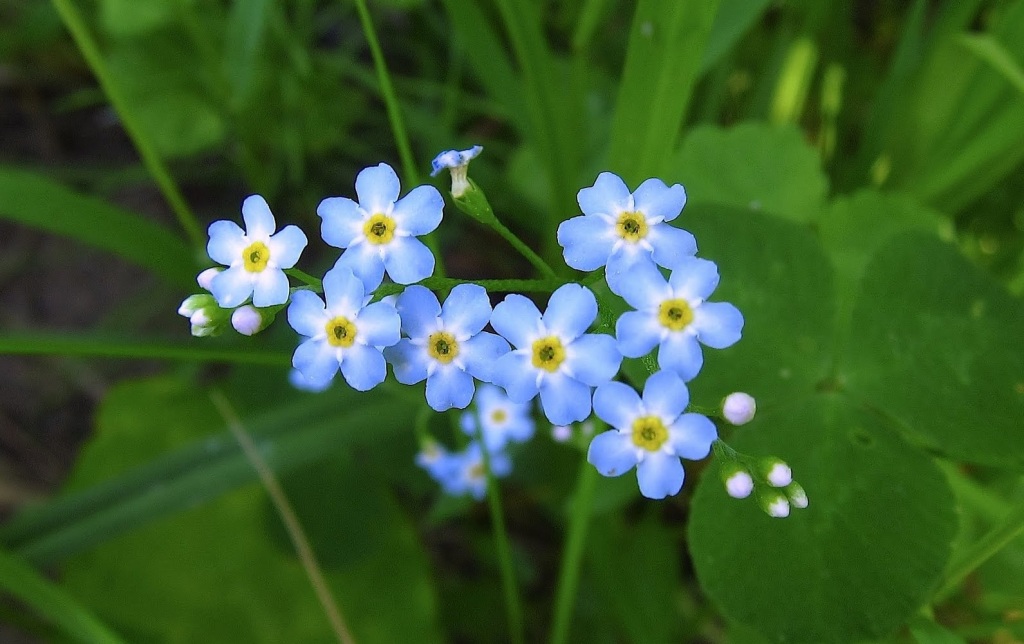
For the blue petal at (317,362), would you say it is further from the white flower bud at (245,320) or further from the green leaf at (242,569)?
the green leaf at (242,569)

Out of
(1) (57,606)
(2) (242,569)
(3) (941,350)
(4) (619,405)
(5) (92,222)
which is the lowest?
(2) (242,569)

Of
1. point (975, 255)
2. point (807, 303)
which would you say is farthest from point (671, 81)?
point (975, 255)

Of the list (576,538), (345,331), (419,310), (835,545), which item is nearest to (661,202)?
(419,310)

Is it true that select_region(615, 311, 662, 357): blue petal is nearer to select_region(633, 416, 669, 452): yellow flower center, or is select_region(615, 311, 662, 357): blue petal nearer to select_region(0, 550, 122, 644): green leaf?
select_region(633, 416, 669, 452): yellow flower center

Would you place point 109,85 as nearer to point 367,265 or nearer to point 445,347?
point 367,265

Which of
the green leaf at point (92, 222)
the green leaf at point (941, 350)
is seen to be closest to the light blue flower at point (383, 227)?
the green leaf at point (941, 350)
